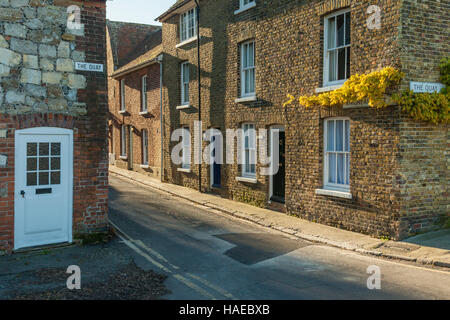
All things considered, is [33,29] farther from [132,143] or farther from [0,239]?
[132,143]

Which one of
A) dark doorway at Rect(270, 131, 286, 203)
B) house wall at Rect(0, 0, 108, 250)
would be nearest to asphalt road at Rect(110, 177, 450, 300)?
house wall at Rect(0, 0, 108, 250)

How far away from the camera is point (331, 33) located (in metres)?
12.2

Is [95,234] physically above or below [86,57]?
below

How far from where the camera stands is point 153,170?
952 inches

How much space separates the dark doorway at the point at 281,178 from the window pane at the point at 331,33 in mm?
3443

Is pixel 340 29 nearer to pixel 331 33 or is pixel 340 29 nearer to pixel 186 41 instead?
pixel 331 33

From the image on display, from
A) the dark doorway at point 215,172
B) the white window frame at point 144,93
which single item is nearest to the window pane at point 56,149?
the dark doorway at point 215,172

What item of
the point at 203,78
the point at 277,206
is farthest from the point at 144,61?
the point at 277,206

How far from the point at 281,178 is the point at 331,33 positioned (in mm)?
5004

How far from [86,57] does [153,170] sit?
14382 millimetres

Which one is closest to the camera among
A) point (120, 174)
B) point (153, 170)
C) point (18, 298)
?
point (18, 298)
